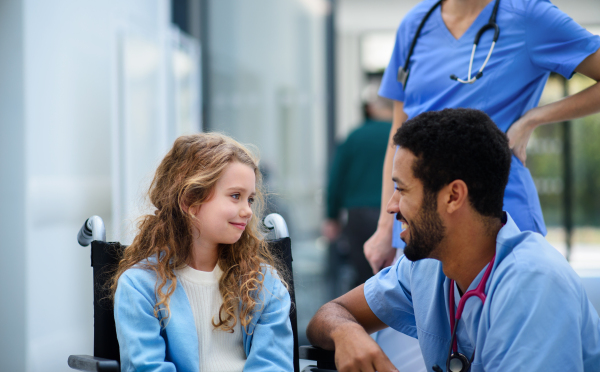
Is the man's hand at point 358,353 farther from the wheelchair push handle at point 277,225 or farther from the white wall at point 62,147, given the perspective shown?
the white wall at point 62,147

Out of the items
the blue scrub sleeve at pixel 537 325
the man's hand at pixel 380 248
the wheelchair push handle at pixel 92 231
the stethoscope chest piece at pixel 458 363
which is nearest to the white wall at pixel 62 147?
the wheelchair push handle at pixel 92 231

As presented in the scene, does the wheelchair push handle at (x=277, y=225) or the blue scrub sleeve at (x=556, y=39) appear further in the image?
the wheelchair push handle at (x=277, y=225)

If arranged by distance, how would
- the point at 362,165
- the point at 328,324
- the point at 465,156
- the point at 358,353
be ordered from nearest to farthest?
the point at 465,156 < the point at 358,353 < the point at 328,324 < the point at 362,165

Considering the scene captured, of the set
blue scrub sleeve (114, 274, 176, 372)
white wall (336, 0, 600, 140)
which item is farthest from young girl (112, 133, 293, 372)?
white wall (336, 0, 600, 140)

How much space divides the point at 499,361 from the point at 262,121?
269cm

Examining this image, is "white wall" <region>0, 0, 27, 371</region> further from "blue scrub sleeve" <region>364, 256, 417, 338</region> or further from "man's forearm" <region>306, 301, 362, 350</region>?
"blue scrub sleeve" <region>364, 256, 417, 338</region>

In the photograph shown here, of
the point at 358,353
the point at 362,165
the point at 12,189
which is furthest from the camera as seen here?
the point at 362,165

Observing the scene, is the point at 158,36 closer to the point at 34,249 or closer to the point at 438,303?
the point at 34,249

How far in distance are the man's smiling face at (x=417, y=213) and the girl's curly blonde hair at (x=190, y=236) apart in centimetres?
41

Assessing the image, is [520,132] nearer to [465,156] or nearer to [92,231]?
[465,156]

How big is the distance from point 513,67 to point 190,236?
87 cm

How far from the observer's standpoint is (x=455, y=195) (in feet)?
3.27

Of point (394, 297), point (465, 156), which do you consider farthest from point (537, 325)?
point (394, 297)

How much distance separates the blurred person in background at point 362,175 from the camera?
287cm
